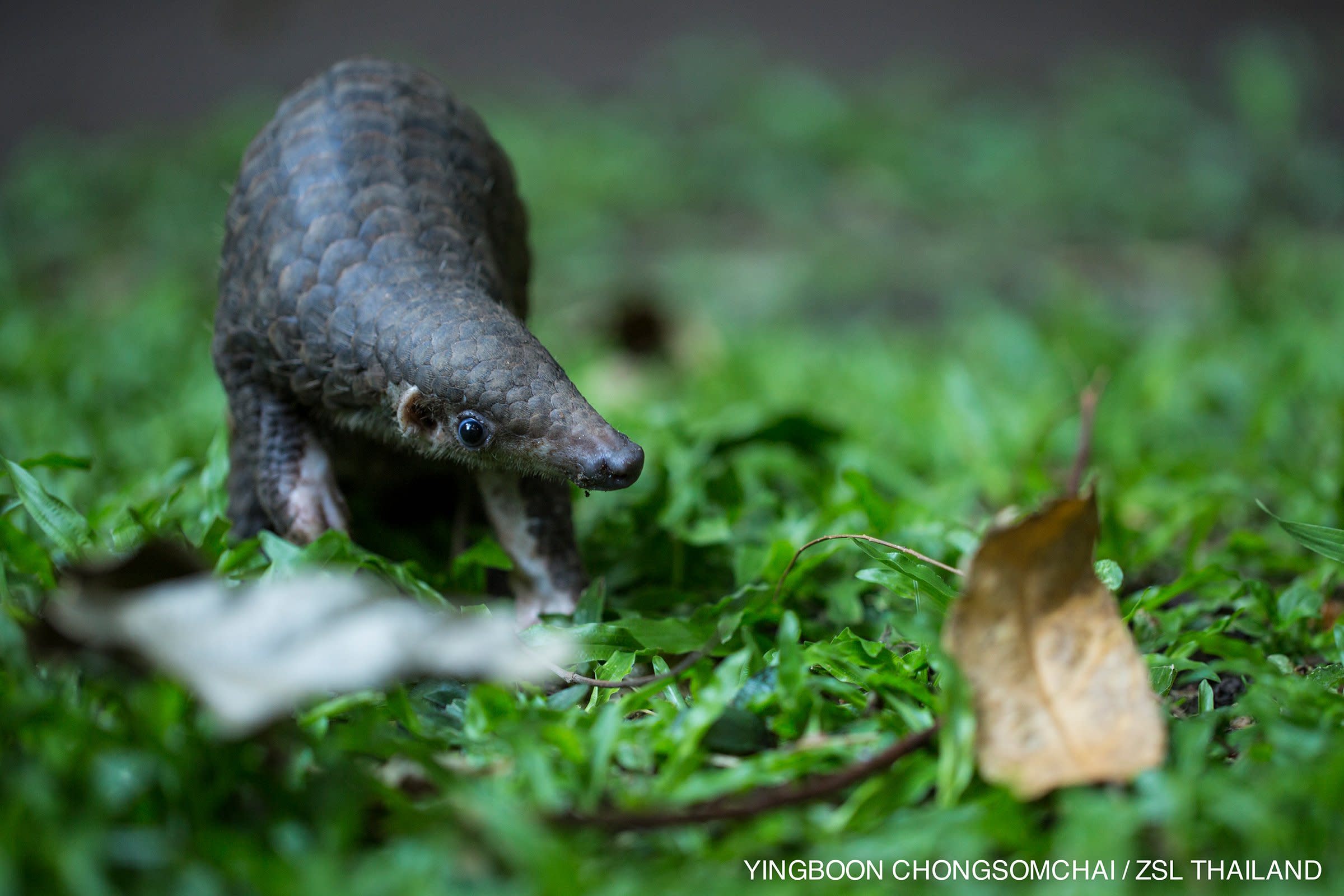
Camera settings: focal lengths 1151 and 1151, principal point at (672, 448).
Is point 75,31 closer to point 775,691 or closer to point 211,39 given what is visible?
point 211,39

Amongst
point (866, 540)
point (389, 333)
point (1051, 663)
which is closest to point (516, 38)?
point (389, 333)

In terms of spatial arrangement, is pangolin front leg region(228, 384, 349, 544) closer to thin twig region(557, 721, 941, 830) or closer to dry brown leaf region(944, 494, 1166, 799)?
thin twig region(557, 721, 941, 830)

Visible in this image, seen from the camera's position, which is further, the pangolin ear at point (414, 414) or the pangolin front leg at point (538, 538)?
the pangolin front leg at point (538, 538)

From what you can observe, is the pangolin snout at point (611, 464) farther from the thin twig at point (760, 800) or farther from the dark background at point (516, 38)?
the dark background at point (516, 38)

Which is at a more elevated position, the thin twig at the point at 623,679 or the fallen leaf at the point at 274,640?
the fallen leaf at the point at 274,640

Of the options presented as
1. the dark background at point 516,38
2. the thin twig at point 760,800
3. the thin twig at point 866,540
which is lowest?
the thin twig at point 760,800

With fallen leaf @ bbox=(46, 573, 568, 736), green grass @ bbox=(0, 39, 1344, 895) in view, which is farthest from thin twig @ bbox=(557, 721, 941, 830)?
fallen leaf @ bbox=(46, 573, 568, 736)

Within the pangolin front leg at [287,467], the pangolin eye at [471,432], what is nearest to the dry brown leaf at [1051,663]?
the pangolin eye at [471,432]

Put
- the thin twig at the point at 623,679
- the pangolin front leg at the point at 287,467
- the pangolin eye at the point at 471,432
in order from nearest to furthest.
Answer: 1. the thin twig at the point at 623,679
2. the pangolin eye at the point at 471,432
3. the pangolin front leg at the point at 287,467

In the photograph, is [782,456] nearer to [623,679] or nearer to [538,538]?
[538,538]
